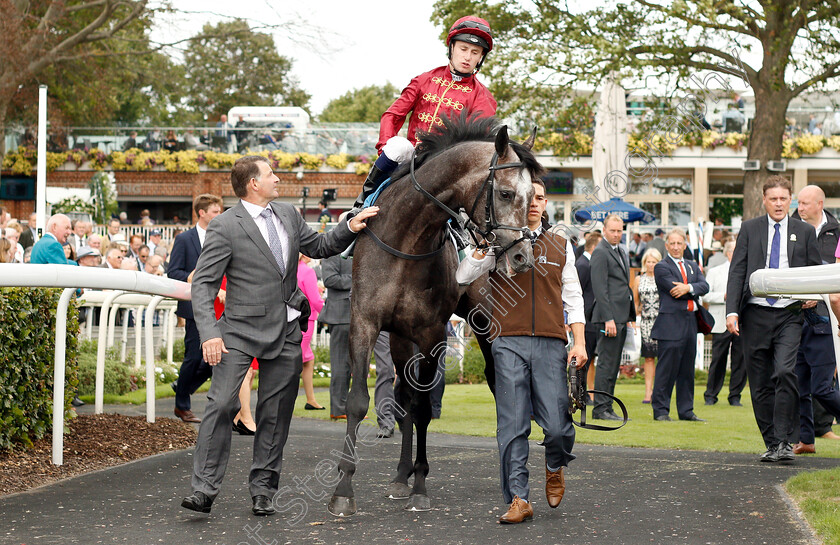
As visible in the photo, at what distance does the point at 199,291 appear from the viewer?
5301mm

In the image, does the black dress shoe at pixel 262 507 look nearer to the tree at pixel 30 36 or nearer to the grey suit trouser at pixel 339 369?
the grey suit trouser at pixel 339 369

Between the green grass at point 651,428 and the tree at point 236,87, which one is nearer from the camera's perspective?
the green grass at point 651,428

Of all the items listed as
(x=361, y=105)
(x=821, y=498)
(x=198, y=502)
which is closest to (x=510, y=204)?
(x=198, y=502)

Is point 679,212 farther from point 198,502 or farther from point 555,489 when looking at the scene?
point 198,502

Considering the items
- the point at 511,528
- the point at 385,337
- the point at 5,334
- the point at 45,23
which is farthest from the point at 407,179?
the point at 45,23

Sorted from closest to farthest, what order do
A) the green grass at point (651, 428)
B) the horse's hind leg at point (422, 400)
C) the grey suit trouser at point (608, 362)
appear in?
the horse's hind leg at point (422, 400), the green grass at point (651, 428), the grey suit trouser at point (608, 362)

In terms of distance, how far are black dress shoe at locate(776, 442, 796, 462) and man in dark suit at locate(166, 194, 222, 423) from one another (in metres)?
4.79

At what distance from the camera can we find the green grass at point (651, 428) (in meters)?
8.35

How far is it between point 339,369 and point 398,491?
420 cm

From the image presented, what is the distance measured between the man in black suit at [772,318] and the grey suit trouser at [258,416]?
360 centimetres

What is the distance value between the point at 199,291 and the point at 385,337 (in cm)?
464

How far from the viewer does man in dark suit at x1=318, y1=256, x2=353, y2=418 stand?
9.83 meters

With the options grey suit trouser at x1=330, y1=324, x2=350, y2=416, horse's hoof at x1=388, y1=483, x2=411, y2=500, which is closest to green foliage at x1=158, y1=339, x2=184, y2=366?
grey suit trouser at x1=330, y1=324, x2=350, y2=416

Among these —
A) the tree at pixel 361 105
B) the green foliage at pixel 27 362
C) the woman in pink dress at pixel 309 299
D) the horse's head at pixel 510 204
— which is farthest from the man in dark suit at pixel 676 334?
the tree at pixel 361 105
